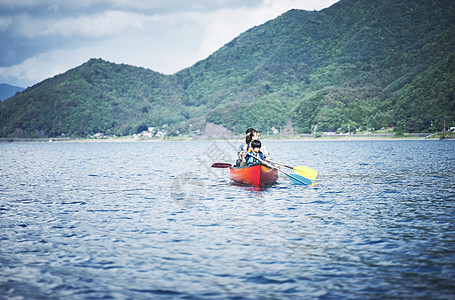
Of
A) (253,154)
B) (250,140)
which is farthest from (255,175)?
(250,140)

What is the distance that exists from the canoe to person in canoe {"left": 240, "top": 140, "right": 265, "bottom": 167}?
671 millimetres

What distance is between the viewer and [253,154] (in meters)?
28.8

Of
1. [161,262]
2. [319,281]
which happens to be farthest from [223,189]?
[319,281]

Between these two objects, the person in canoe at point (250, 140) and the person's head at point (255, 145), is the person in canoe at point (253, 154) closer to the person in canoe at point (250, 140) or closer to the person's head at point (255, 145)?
the person's head at point (255, 145)

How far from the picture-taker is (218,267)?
11961 mm

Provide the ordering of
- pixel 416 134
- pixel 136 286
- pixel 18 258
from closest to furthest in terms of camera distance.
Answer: pixel 136 286 → pixel 18 258 → pixel 416 134

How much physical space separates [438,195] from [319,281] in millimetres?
17452

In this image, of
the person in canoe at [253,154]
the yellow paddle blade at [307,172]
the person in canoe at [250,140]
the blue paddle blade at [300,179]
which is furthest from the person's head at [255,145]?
the yellow paddle blade at [307,172]

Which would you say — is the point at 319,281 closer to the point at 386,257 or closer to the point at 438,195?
the point at 386,257

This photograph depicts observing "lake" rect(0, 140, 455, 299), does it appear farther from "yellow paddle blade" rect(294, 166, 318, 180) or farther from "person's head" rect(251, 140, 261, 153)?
"yellow paddle blade" rect(294, 166, 318, 180)

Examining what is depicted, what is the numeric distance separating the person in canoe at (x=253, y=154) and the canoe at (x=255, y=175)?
0.67 metres

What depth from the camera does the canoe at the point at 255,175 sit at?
27.6 meters

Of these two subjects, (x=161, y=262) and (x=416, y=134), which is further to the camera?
(x=416, y=134)

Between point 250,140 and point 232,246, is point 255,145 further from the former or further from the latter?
point 232,246
